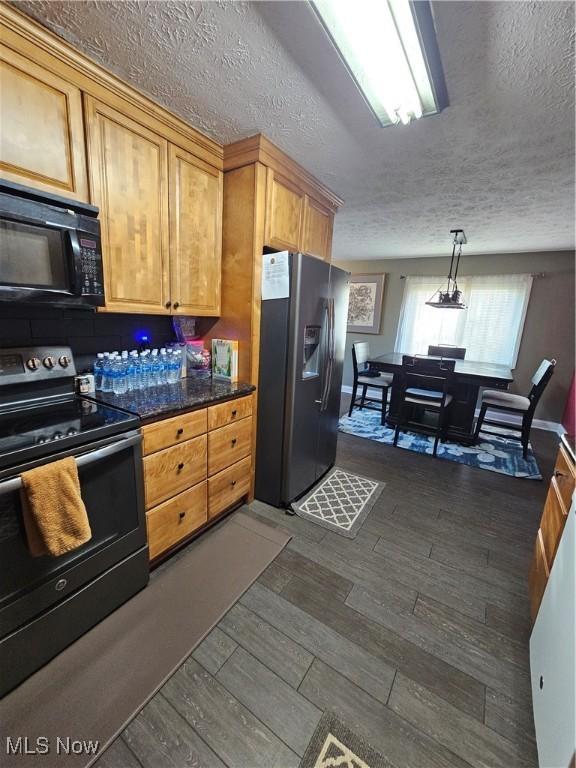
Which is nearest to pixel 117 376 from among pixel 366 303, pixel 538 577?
pixel 538 577

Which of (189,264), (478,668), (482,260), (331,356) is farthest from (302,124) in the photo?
(482,260)

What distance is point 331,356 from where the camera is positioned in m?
2.34

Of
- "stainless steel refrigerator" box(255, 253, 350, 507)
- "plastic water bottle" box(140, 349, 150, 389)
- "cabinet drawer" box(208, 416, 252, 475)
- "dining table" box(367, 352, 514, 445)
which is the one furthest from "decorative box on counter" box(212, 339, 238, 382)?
"dining table" box(367, 352, 514, 445)

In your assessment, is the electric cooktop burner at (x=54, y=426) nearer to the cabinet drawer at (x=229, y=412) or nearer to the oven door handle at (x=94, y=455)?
the oven door handle at (x=94, y=455)

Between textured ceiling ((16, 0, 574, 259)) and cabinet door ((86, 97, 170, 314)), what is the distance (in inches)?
8.1

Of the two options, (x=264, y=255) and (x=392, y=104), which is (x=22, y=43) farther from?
(x=392, y=104)

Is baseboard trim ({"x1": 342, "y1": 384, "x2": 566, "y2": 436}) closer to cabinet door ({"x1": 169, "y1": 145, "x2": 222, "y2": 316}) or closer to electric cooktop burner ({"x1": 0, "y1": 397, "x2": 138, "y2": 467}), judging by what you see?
cabinet door ({"x1": 169, "y1": 145, "x2": 222, "y2": 316})

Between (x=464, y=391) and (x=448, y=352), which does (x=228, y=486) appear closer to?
(x=464, y=391)

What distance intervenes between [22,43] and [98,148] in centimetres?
35

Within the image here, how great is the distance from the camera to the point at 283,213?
2.14 metres

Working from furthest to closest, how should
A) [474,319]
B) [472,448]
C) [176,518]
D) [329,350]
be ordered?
[474,319] → [472,448] → [329,350] → [176,518]

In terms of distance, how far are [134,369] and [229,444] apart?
2.39ft

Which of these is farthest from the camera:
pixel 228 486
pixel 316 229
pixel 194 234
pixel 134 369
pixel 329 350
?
pixel 316 229

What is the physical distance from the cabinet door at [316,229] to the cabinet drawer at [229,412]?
1295mm
